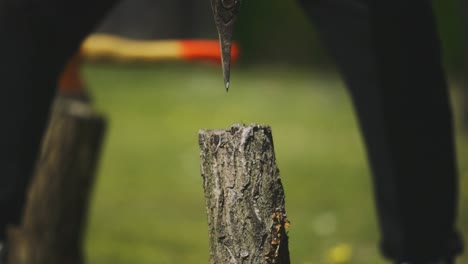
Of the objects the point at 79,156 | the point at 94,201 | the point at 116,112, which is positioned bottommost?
the point at 116,112

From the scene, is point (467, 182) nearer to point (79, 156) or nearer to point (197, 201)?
point (197, 201)

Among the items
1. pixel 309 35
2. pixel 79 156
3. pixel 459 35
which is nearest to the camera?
pixel 79 156

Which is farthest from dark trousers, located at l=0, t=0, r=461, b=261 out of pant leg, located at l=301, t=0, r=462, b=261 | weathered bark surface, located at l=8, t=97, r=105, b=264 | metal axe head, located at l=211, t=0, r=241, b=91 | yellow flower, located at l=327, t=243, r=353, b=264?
yellow flower, located at l=327, t=243, r=353, b=264

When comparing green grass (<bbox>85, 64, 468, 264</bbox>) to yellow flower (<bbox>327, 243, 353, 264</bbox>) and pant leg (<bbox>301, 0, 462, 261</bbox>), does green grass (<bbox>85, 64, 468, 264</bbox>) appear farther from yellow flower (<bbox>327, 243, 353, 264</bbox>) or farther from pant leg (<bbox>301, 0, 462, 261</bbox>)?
pant leg (<bbox>301, 0, 462, 261</bbox>)

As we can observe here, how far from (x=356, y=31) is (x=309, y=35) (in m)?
10.2

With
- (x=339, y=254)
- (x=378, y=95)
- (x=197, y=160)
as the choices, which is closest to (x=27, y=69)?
(x=378, y=95)

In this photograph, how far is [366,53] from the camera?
107 inches

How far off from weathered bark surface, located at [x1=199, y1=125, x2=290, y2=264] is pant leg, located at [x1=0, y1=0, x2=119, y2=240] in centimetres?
96

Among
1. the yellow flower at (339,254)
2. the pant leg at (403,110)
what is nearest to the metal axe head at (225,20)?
the pant leg at (403,110)

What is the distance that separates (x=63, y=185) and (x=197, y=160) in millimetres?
3045

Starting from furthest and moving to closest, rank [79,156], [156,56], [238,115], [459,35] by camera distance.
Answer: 1. [459,35]
2. [238,115]
3. [79,156]
4. [156,56]

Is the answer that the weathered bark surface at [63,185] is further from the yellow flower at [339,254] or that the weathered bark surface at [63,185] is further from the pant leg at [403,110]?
the pant leg at [403,110]

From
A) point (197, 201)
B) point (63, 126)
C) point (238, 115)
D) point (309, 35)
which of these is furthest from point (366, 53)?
point (309, 35)

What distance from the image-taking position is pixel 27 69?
109 inches
